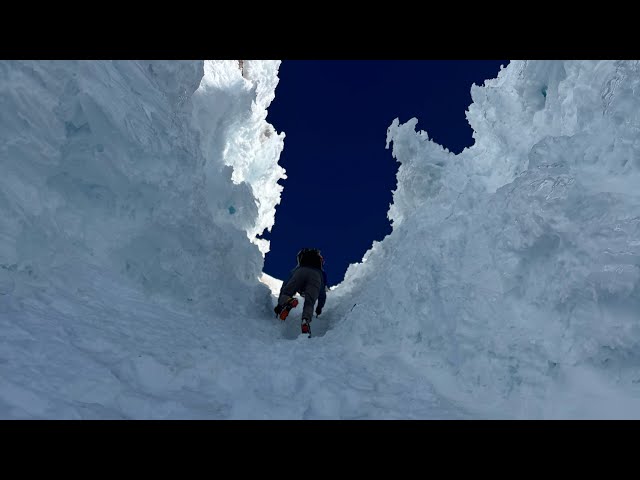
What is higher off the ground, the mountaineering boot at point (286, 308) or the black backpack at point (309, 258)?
the black backpack at point (309, 258)

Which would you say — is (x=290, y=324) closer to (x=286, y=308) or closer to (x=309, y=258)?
(x=286, y=308)

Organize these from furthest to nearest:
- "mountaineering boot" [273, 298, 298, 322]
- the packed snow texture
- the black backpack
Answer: the black backpack
"mountaineering boot" [273, 298, 298, 322]
the packed snow texture

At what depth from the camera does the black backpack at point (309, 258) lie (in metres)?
11.5

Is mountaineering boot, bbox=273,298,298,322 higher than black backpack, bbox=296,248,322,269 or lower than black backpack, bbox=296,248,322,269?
lower

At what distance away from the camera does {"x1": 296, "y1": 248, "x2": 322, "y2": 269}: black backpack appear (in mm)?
11508

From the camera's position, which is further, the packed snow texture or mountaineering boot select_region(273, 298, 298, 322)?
mountaineering boot select_region(273, 298, 298, 322)

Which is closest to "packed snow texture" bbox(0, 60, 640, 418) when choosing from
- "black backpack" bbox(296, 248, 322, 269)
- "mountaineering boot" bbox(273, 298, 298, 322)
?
"mountaineering boot" bbox(273, 298, 298, 322)

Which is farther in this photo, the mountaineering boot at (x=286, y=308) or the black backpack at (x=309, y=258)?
the black backpack at (x=309, y=258)

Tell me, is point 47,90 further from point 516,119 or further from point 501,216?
point 516,119

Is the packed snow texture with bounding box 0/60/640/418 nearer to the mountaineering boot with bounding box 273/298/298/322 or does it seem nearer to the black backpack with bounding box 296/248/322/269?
the mountaineering boot with bounding box 273/298/298/322

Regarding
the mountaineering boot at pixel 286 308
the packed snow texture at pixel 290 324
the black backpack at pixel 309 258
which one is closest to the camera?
the packed snow texture at pixel 290 324

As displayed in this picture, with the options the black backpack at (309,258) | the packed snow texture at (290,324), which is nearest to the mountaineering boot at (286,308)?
the packed snow texture at (290,324)

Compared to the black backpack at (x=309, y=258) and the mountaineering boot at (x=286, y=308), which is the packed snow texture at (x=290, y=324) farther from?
the black backpack at (x=309, y=258)
